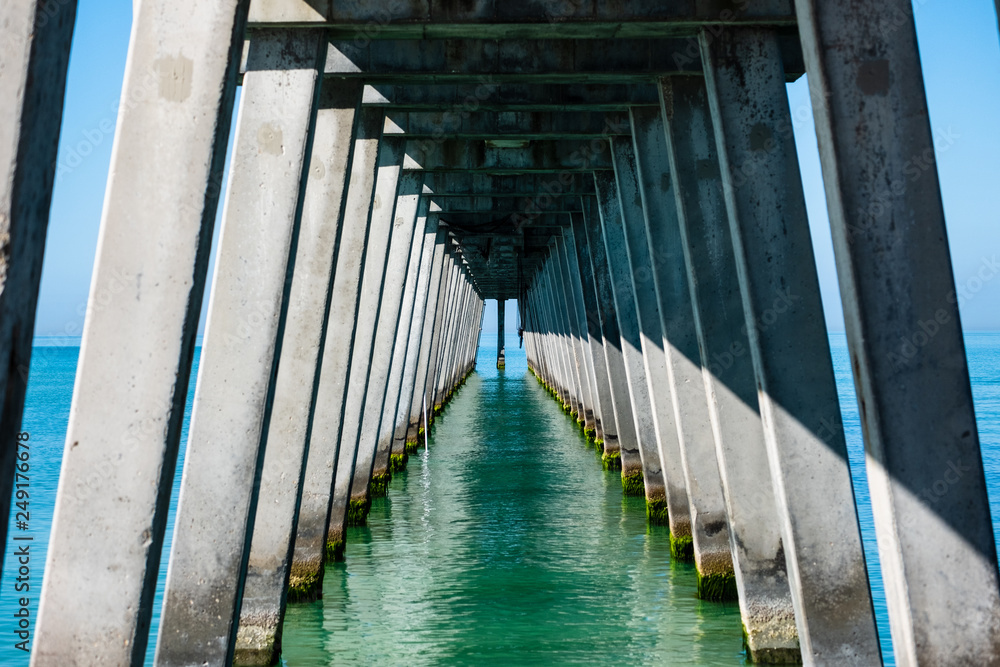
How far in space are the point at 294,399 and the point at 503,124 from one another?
563cm

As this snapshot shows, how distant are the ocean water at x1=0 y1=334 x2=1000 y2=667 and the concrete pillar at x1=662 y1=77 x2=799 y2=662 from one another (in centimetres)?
47

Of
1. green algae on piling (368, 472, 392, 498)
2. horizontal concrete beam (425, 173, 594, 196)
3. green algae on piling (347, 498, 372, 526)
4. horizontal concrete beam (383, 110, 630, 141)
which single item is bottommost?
green algae on piling (347, 498, 372, 526)

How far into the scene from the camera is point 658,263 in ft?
34.7

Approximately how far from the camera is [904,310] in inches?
195

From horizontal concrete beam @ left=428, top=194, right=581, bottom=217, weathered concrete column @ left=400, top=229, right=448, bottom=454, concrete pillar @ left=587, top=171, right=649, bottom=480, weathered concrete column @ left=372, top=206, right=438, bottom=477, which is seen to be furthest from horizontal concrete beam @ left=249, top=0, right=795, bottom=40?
weathered concrete column @ left=400, top=229, right=448, bottom=454

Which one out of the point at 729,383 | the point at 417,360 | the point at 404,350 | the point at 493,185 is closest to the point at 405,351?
the point at 404,350

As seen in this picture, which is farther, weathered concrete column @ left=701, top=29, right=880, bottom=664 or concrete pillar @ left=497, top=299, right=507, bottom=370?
concrete pillar @ left=497, top=299, right=507, bottom=370

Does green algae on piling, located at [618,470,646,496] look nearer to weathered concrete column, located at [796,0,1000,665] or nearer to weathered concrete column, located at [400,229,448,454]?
weathered concrete column, located at [400,229,448,454]

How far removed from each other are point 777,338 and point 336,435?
5162 mm

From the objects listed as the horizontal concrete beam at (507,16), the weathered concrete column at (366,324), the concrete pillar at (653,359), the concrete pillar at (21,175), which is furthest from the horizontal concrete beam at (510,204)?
the concrete pillar at (21,175)

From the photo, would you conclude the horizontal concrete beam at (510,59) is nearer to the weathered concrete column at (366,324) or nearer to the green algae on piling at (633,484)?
the weathered concrete column at (366,324)

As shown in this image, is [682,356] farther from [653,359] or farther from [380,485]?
[380,485]

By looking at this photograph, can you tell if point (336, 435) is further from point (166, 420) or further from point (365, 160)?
point (166, 420)

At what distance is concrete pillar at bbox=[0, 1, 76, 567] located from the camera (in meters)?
2.65
